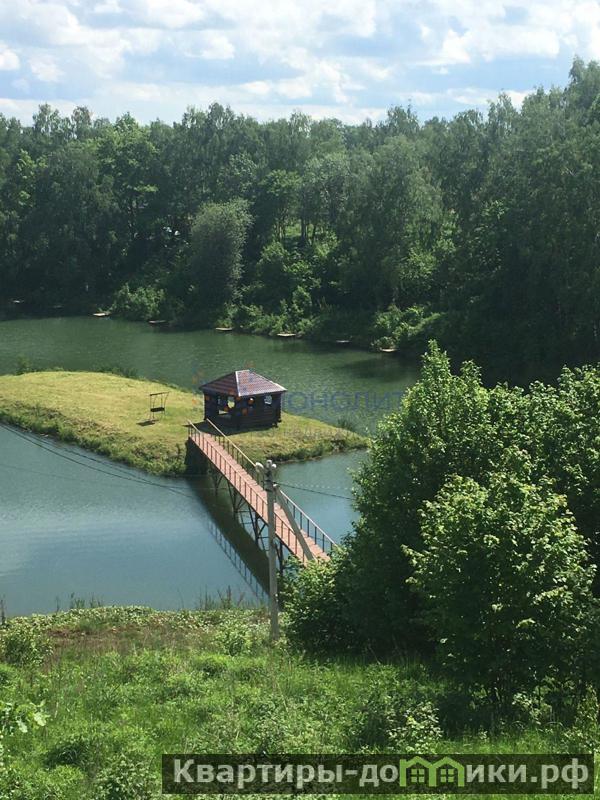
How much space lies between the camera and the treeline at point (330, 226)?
186ft

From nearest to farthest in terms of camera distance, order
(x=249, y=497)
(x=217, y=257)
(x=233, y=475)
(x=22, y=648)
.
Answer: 1. (x=22, y=648)
2. (x=249, y=497)
3. (x=233, y=475)
4. (x=217, y=257)

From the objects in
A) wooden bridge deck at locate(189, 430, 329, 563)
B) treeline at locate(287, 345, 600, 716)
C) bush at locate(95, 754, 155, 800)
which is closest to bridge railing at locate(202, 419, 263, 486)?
wooden bridge deck at locate(189, 430, 329, 563)

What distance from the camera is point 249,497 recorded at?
3219cm

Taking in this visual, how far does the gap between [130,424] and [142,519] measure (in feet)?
33.5

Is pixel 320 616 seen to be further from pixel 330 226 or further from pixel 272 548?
Result: pixel 330 226

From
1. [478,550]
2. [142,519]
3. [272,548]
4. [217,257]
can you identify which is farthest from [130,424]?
[217,257]

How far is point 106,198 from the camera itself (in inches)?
3607

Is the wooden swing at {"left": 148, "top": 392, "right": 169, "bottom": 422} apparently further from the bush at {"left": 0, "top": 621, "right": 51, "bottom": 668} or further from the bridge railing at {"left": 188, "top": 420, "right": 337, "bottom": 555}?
the bush at {"left": 0, "top": 621, "right": 51, "bottom": 668}

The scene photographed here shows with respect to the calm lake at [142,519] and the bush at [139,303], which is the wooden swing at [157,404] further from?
the bush at [139,303]

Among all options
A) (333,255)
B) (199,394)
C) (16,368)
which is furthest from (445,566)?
(333,255)

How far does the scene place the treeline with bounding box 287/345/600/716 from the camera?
14531 mm

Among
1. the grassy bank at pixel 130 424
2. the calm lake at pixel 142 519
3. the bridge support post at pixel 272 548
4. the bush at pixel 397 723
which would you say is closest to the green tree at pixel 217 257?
the calm lake at pixel 142 519

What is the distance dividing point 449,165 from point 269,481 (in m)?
55.8

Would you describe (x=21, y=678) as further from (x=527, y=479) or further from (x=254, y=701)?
(x=527, y=479)
